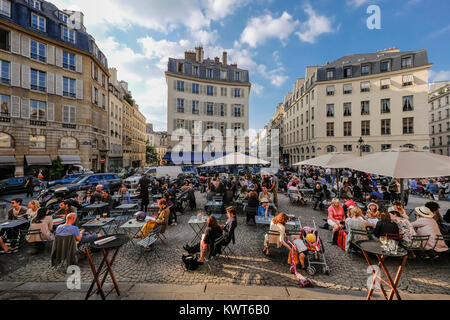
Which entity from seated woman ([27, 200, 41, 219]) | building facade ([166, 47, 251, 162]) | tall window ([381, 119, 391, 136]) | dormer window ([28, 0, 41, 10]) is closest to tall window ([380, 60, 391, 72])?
tall window ([381, 119, 391, 136])

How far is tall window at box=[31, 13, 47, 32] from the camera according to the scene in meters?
18.9

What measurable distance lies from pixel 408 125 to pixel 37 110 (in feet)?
147

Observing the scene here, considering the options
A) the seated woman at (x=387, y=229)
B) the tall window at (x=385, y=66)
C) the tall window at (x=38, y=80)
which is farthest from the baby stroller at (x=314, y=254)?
the tall window at (x=385, y=66)

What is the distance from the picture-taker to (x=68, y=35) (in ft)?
69.1

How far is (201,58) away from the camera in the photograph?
2856cm

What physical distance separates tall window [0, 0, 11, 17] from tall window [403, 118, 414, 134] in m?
46.6

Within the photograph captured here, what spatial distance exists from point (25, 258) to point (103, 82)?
28.2 meters

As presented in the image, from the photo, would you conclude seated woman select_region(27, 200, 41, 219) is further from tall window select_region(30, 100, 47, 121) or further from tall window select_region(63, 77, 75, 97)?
tall window select_region(63, 77, 75, 97)

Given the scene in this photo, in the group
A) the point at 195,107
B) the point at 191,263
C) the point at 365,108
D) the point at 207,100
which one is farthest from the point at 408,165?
the point at 365,108

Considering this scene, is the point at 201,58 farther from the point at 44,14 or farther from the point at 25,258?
the point at 25,258

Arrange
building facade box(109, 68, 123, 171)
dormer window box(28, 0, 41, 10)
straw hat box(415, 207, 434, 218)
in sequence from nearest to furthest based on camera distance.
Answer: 1. straw hat box(415, 207, 434, 218)
2. dormer window box(28, 0, 41, 10)
3. building facade box(109, 68, 123, 171)

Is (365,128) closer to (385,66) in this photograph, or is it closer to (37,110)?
(385,66)

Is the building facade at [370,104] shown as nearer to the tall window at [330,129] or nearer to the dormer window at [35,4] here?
the tall window at [330,129]
